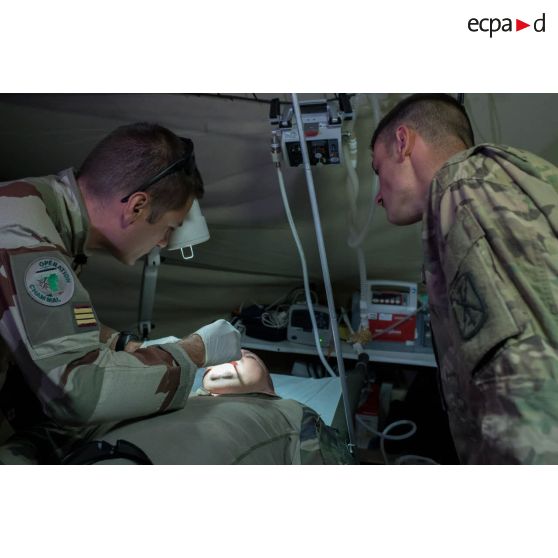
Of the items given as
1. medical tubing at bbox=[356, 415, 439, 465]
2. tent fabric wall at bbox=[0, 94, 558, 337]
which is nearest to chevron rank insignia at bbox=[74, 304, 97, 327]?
tent fabric wall at bbox=[0, 94, 558, 337]

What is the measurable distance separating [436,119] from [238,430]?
0.98m

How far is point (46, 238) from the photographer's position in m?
0.97

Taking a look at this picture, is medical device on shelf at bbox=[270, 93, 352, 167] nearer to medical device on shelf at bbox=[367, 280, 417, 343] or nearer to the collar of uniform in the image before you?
the collar of uniform

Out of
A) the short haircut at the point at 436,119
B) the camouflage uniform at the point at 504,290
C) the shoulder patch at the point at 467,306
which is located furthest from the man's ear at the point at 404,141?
the shoulder patch at the point at 467,306

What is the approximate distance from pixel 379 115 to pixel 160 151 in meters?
0.77

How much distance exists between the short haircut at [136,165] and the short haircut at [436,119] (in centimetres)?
64

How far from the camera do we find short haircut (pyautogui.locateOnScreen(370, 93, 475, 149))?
1178mm

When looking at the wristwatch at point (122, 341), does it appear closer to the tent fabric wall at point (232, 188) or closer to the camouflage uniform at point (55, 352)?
the camouflage uniform at point (55, 352)

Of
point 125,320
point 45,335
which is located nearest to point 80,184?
point 45,335

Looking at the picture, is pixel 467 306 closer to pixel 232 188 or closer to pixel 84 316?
pixel 84 316

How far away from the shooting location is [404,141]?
3.94 ft

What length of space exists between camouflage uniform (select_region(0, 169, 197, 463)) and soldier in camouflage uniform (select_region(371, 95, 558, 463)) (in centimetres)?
65

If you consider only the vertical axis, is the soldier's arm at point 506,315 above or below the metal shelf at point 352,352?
above

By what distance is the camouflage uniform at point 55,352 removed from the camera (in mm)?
884
